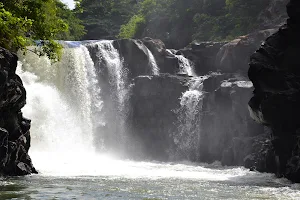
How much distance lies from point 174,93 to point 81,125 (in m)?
9.30

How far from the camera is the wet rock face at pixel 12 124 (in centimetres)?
2291

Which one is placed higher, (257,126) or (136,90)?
(136,90)

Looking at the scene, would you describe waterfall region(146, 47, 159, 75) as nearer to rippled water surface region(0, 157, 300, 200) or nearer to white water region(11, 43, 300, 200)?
white water region(11, 43, 300, 200)

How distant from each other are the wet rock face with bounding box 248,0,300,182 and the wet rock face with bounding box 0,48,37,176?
13.8m

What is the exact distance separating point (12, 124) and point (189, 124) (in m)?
22.6

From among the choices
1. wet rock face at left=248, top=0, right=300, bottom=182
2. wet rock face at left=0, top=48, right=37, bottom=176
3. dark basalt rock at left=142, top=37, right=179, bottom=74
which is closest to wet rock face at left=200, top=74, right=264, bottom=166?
dark basalt rock at left=142, top=37, right=179, bottom=74

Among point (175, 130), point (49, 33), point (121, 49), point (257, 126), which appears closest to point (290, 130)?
point (257, 126)

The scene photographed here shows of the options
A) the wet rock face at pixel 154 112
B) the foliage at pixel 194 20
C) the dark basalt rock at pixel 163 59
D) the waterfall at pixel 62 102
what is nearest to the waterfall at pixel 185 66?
the dark basalt rock at pixel 163 59

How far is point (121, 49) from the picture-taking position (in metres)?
50.0

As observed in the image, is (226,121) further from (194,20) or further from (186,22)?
(186,22)

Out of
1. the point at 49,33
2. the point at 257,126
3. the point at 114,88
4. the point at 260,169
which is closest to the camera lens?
the point at 49,33

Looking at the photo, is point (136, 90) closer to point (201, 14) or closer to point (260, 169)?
point (260, 169)

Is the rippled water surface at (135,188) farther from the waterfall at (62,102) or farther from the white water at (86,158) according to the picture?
the waterfall at (62,102)

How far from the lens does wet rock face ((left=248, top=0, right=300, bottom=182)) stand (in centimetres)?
2755
